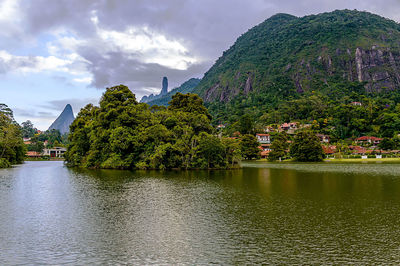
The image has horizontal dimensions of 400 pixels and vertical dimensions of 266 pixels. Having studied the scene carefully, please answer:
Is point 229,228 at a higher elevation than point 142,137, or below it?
below

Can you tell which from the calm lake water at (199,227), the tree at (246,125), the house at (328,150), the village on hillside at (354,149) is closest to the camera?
the calm lake water at (199,227)

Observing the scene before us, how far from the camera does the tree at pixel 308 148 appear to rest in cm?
8456

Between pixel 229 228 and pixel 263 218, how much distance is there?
3.39 metres

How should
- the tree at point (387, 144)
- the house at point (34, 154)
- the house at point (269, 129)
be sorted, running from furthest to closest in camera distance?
the house at point (34, 154) < the house at point (269, 129) < the tree at point (387, 144)

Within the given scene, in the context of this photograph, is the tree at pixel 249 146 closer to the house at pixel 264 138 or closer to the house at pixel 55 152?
the house at pixel 264 138

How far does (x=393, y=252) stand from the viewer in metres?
13.1

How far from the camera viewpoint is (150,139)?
62.6 meters

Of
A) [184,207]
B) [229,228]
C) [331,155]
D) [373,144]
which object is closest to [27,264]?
[229,228]

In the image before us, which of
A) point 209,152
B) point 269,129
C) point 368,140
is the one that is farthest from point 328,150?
point 209,152

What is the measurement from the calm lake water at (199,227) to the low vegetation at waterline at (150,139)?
3066cm

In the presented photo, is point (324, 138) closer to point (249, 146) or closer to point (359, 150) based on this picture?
point (359, 150)

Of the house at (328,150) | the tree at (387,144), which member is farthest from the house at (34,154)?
the tree at (387,144)

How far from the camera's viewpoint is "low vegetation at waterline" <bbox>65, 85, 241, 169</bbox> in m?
60.2

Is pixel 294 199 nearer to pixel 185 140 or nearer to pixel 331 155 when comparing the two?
pixel 185 140
